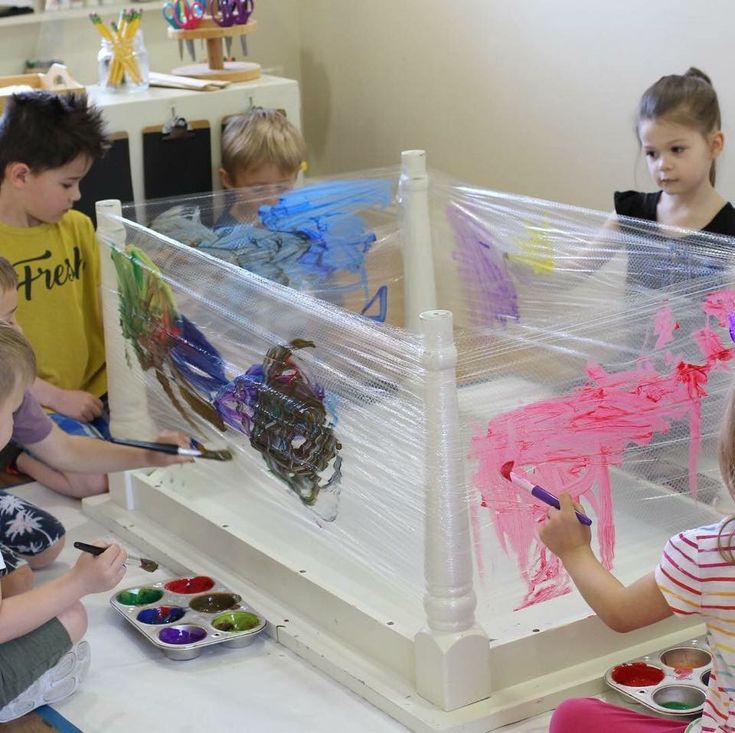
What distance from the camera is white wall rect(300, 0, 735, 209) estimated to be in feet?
7.82

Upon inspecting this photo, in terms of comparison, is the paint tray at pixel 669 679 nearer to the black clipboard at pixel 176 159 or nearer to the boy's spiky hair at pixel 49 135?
the boy's spiky hair at pixel 49 135

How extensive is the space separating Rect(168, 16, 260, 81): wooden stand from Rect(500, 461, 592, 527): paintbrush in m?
1.45

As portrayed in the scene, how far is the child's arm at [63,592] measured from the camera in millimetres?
1362

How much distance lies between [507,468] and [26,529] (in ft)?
2.38

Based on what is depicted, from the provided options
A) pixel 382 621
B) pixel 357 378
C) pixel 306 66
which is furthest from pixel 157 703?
pixel 306 66

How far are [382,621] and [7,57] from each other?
1.99 meters

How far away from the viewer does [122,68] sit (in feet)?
8.14

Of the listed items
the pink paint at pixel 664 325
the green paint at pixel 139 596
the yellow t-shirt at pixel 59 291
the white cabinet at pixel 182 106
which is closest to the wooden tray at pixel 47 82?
the white cabinet at pixel 182 106

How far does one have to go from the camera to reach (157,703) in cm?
142

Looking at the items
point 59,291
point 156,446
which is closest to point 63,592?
point 156,446

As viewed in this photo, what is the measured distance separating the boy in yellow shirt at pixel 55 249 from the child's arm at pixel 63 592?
0.60 m

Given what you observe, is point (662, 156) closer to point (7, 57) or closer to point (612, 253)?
point (612, 253)

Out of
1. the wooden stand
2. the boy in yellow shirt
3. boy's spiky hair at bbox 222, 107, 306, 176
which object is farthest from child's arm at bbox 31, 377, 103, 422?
the wooden stand

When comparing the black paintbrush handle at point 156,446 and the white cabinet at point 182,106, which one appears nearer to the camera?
the black paintbrush handle at point 156,446
